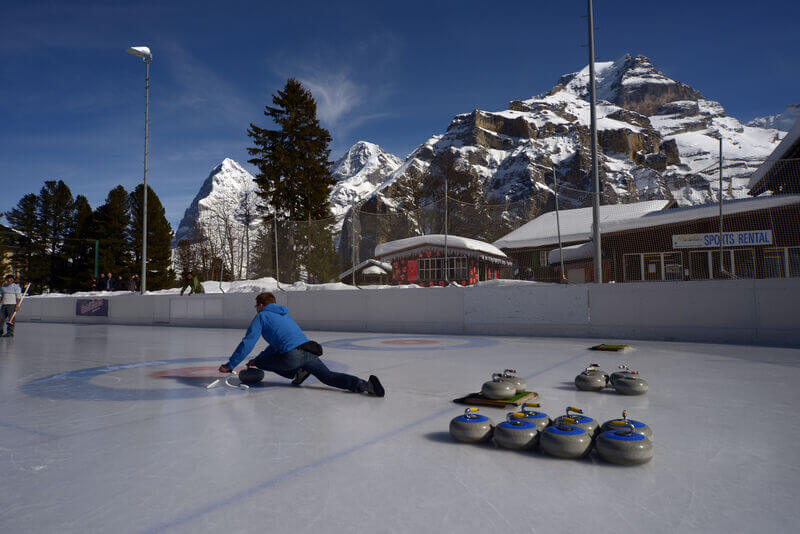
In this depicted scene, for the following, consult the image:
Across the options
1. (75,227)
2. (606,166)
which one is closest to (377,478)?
(75,227)

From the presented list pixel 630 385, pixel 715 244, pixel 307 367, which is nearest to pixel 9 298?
pixel 307 367

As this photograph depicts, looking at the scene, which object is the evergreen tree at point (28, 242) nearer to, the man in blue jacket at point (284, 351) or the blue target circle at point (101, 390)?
the blue target circle at point (101, 390)

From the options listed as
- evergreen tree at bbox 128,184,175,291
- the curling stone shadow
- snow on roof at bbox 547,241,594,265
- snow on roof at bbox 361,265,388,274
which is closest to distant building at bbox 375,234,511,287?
snow on roof at bbox 361,265,388,274

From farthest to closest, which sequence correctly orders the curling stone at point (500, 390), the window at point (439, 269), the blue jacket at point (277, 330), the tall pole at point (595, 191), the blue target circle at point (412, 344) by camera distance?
1. the window at point (439, 269)
2. the tall pole at point (595, 191)
3. the blue target circle at point (412, 344)
4. the blue jacket at point (277, 330)
5. the curling stone at point (500, 390)

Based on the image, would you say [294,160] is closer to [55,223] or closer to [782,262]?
[782,262]

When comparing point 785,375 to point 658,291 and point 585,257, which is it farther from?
point 585,257

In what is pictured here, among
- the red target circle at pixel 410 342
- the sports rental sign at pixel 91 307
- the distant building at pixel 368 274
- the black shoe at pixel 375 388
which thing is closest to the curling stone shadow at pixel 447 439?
the black shoe at pixel 375 388

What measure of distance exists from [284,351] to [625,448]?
3.67 meters

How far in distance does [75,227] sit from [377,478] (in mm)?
66149

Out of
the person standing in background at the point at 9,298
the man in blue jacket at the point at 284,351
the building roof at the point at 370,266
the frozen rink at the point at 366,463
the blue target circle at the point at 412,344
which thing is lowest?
the frozen rink at the point at 366,463

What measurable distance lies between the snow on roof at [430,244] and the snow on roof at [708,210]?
359cm

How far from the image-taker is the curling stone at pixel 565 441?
10.1ft

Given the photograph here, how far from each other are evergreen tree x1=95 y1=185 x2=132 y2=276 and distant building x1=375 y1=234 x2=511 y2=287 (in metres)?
46.6

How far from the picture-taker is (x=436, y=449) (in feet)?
11.0
